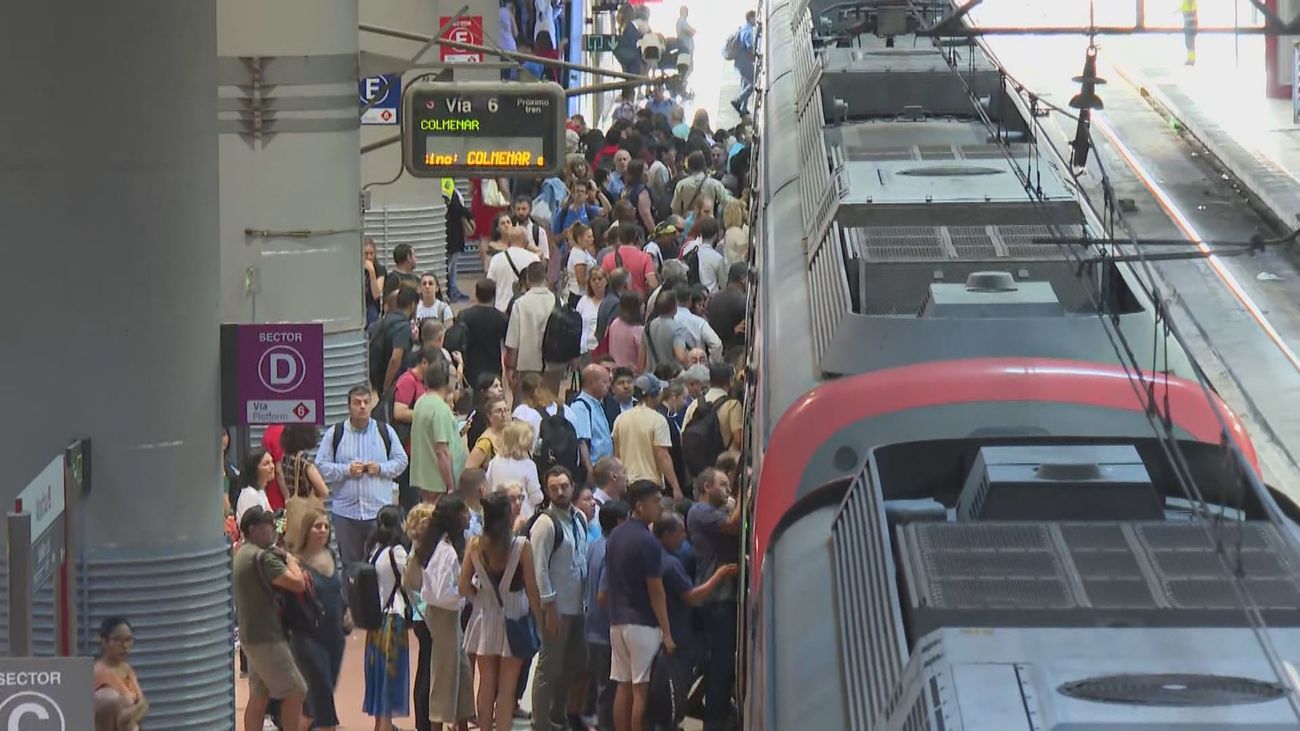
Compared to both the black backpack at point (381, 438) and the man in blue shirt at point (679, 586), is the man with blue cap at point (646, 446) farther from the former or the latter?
the man in blue shirt at point (679, 586)

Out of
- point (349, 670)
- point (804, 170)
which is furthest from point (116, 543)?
point (804, 170)

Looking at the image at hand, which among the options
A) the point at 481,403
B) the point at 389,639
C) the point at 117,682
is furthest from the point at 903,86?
the point at 117,682

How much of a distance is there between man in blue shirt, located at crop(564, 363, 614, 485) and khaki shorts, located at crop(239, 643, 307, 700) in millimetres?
3363

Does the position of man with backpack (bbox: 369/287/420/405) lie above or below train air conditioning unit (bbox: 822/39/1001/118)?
below

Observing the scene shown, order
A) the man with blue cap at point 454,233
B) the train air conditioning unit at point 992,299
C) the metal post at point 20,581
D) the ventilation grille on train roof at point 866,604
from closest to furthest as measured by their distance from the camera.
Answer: the ventilation grille on train roof at point 866,604 → the metal post at point 20,581 → the train air conditioning unit at point 992,299 → the man with blue cap at point 454,233

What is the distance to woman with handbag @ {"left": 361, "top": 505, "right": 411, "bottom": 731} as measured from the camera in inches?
424

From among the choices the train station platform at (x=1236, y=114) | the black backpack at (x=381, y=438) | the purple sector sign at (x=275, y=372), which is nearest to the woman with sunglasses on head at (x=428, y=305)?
the black backpack at (x=381, y=438)

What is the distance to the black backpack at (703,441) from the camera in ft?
42.5

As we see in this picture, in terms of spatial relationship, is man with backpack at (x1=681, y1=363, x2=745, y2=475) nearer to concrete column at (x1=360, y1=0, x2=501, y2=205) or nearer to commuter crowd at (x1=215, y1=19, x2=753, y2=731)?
commuter crowd at (x1=215, y1=19, x2=753, y2=731)

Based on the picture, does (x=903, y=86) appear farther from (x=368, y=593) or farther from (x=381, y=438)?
(x=368, y=593)

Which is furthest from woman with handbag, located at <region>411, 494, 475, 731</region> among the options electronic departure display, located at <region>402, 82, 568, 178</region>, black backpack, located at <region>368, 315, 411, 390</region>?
black backpack, located at <region>368, 315, 411, 390</region>

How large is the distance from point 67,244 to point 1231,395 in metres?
12.6

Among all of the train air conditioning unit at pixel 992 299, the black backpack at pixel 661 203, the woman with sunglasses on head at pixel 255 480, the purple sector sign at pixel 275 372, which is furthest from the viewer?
the black backpack at pixel 661 203

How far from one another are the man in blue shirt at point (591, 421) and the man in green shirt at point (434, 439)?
0.74 metres
